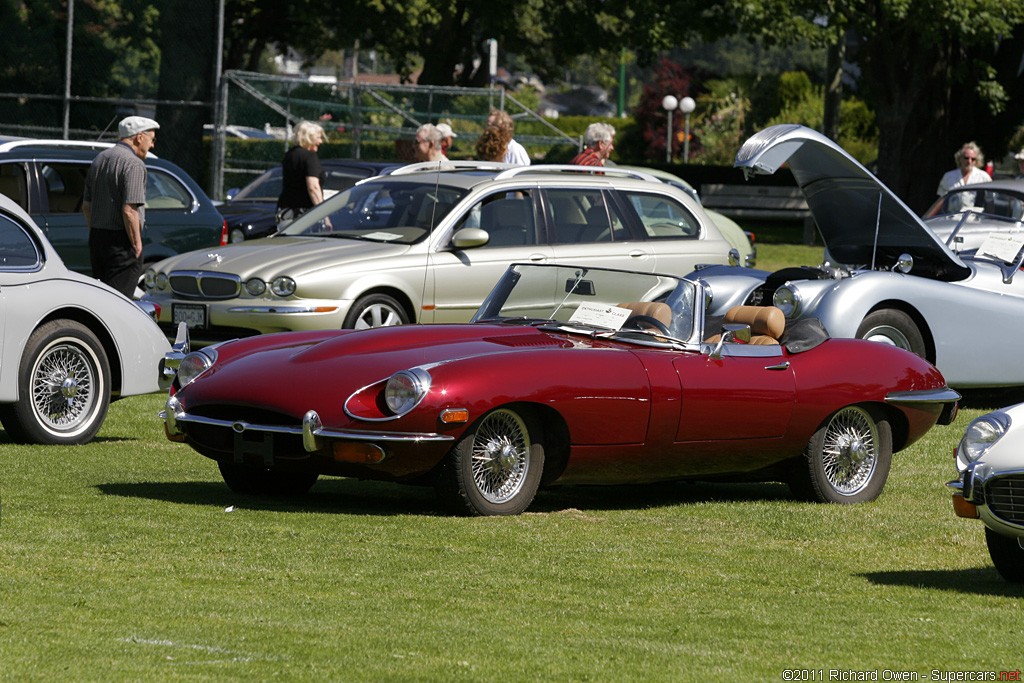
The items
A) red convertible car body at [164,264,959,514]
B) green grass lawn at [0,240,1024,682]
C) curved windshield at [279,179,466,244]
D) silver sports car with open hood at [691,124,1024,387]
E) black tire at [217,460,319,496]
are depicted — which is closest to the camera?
green grass lawn at [0,240,1024,682]

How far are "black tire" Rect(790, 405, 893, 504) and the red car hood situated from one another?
59.2 inches

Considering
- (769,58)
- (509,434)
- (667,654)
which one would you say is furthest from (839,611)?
(769,58)

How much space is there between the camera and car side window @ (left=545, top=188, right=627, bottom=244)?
1458 centimetres

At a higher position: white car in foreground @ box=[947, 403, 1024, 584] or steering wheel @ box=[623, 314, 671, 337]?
steering wheel @ box=[623, 314, 671, 337]

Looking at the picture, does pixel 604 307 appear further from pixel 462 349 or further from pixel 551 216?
pixel 551 216

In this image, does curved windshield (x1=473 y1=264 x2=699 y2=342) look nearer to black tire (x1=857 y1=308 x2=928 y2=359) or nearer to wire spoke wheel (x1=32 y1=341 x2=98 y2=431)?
wire spoke wheel (x1=32 y1=341 x2=98 y2=431)

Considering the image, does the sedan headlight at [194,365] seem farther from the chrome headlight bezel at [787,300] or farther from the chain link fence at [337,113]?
the chain link fence at [337,113]

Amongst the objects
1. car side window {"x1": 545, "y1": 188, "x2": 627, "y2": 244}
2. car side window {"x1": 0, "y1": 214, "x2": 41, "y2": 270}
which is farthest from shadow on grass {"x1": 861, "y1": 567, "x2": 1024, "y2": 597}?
car side window {"x1": 545, "y1": 188, "x2": 627, "y2": 244}

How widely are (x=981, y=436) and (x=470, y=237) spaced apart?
23.5 ft

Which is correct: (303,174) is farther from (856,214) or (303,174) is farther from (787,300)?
(787,300)

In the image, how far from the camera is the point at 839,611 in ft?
21.1

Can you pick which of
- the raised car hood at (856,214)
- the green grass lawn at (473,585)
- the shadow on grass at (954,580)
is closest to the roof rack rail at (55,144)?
the raised car hood at (856,214)

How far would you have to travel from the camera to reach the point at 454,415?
7895 mm

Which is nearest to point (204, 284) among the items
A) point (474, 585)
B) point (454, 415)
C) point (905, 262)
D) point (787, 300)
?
point (787, 300)
